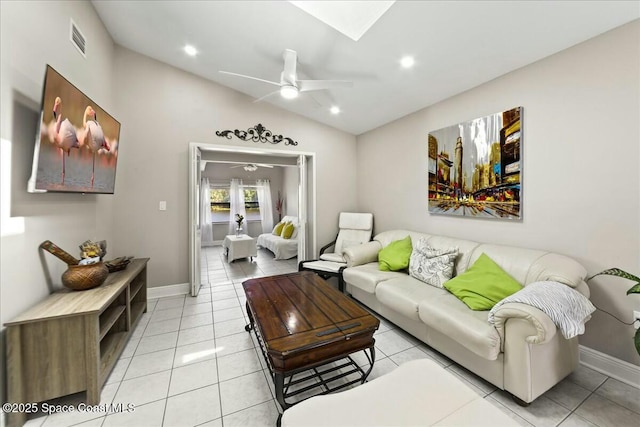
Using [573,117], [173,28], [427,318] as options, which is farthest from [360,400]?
[173,28]

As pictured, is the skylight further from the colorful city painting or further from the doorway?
the doorway

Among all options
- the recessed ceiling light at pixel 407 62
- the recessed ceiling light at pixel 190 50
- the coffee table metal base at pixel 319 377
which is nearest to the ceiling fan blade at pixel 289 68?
the recessed ceiling light at pixel 407 62

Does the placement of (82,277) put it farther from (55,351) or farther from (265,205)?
(265,205)

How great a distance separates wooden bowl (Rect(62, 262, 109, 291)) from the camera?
1894 mm

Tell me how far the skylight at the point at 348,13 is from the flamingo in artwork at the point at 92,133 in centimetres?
196

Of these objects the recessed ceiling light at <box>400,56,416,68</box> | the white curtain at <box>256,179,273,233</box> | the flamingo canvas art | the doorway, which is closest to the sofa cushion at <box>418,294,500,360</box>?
the recessed ceiling light at <box>400,56,416,68</box>

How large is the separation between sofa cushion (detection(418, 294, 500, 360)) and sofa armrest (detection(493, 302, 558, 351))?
174 millimetres

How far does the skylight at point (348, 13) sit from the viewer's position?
2.04 m

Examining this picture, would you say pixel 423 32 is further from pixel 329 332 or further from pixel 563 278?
pixel 329 332

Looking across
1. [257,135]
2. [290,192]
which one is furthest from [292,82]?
[290,192]

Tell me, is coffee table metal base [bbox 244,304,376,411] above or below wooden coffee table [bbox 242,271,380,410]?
below

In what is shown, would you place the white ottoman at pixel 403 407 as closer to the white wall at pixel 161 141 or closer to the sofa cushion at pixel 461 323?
the sofa cushion at pixel 461 323

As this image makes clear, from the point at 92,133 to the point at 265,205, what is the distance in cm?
605

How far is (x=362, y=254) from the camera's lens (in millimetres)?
3379
